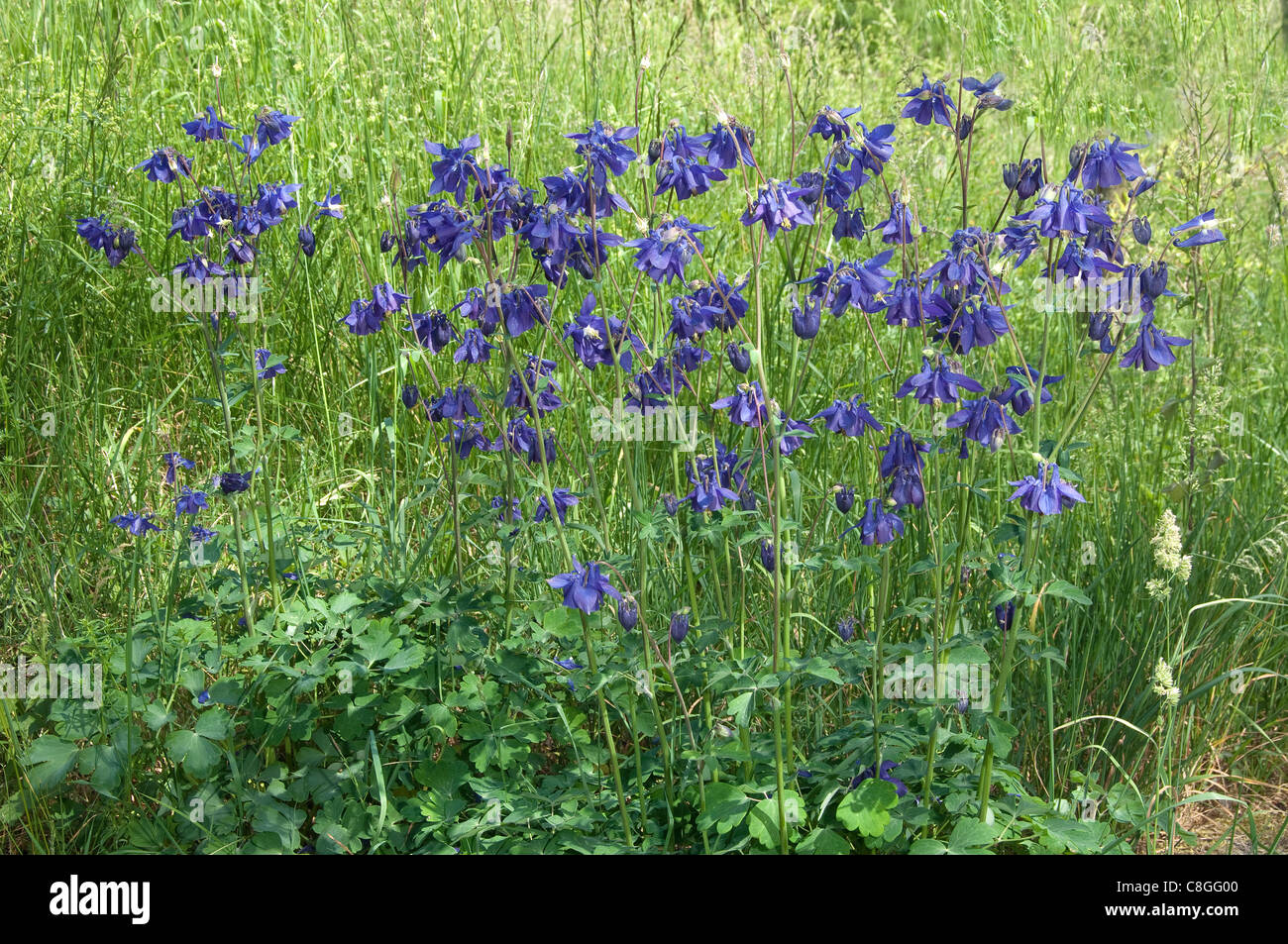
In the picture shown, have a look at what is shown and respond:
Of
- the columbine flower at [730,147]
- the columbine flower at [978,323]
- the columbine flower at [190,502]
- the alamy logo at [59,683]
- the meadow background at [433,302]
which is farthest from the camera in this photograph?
the meadow background at [433,302]

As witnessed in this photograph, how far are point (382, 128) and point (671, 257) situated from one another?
257cm

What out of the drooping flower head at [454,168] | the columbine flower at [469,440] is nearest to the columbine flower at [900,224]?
the drooping flower head at [454,168]

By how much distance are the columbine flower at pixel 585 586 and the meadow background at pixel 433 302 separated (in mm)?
499

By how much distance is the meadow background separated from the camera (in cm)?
271

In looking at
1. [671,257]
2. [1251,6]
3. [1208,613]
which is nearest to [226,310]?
[671,257]

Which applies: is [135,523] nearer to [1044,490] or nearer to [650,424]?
[650,424]

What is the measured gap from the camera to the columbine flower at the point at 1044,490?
6.21 ft

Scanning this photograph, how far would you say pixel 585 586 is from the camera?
1943 millimetres

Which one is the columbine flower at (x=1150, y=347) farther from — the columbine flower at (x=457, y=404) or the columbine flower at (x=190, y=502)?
the columbine flower at (x=190, y=502)

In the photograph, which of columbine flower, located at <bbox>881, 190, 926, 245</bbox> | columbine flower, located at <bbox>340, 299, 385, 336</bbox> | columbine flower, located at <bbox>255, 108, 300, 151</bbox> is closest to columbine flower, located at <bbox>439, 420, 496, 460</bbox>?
columbine flower, located at <bbox>340, 299, 385, 336</bbox>

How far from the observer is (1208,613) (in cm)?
283

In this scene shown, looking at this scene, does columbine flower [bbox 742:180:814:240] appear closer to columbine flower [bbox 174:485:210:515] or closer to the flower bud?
the flower bud

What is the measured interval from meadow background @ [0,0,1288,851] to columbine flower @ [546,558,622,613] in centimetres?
50
